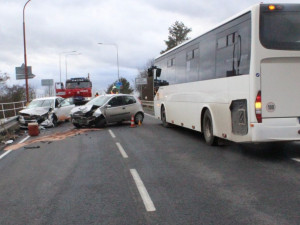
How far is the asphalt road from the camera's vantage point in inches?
188

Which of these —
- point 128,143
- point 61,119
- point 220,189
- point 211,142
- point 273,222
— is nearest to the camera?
point 273,222

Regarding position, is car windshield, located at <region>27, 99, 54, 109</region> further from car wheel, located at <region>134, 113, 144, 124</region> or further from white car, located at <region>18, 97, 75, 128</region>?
car wheel, located at <region>134, 113, 144, 124</region>

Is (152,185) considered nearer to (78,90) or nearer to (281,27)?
(281,27)

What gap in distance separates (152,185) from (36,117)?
1360 cm

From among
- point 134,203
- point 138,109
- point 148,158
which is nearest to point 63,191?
point 134,203

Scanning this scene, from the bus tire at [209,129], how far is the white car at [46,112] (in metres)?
10.5

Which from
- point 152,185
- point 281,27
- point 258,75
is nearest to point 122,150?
point 152,185

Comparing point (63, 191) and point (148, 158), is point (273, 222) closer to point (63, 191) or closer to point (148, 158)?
point (63, 191)

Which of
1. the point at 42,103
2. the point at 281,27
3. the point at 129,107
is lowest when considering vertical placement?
the point at 129,107

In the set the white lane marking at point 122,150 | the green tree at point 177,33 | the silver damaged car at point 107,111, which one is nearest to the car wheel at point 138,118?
the silver damaged car at point 107,111

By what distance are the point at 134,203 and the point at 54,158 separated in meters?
4.67

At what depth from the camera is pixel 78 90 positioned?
36.1 m

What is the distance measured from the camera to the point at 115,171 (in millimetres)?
7559

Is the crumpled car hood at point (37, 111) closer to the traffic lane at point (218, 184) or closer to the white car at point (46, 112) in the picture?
the white car at point (46, 112)
